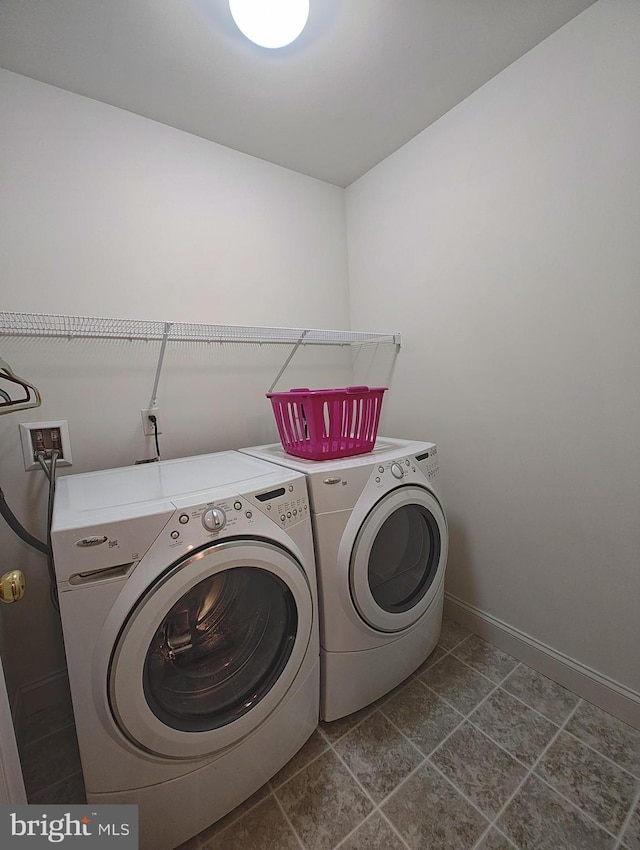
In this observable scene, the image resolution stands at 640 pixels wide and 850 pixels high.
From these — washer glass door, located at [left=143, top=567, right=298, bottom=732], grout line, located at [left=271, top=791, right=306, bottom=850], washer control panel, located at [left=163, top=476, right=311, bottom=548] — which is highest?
washer control panel, located at [left=163, top=476, right=311, bottom=548]

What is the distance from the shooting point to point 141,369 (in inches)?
59.4

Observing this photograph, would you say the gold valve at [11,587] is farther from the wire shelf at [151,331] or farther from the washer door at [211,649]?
the wire shelf at [151,331]

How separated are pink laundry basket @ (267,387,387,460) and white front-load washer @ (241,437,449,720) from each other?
6cm

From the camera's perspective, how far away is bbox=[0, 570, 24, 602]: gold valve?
1.95 feet

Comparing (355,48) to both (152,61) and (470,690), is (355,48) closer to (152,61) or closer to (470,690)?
(152,61)

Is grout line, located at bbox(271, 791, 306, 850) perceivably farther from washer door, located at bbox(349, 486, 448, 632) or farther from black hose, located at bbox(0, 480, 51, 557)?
black hose, located at bbox(0, 480, 51, 557)

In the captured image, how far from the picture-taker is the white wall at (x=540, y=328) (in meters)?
1.13

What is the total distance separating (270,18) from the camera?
102 cm

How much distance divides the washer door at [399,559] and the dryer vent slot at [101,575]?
649 mm

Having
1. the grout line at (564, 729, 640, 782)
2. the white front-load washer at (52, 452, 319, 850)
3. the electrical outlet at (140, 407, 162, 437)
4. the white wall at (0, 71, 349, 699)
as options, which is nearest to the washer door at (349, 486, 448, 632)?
the white front-load washer at (52, 452, 319, 850)

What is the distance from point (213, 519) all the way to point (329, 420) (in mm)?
631

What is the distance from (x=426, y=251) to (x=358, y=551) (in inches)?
55.6

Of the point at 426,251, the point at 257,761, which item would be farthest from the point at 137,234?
the point at 257,761

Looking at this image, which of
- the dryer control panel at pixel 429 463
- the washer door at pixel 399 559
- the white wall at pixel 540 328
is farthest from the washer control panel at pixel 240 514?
the white wall at pixel 540 328
